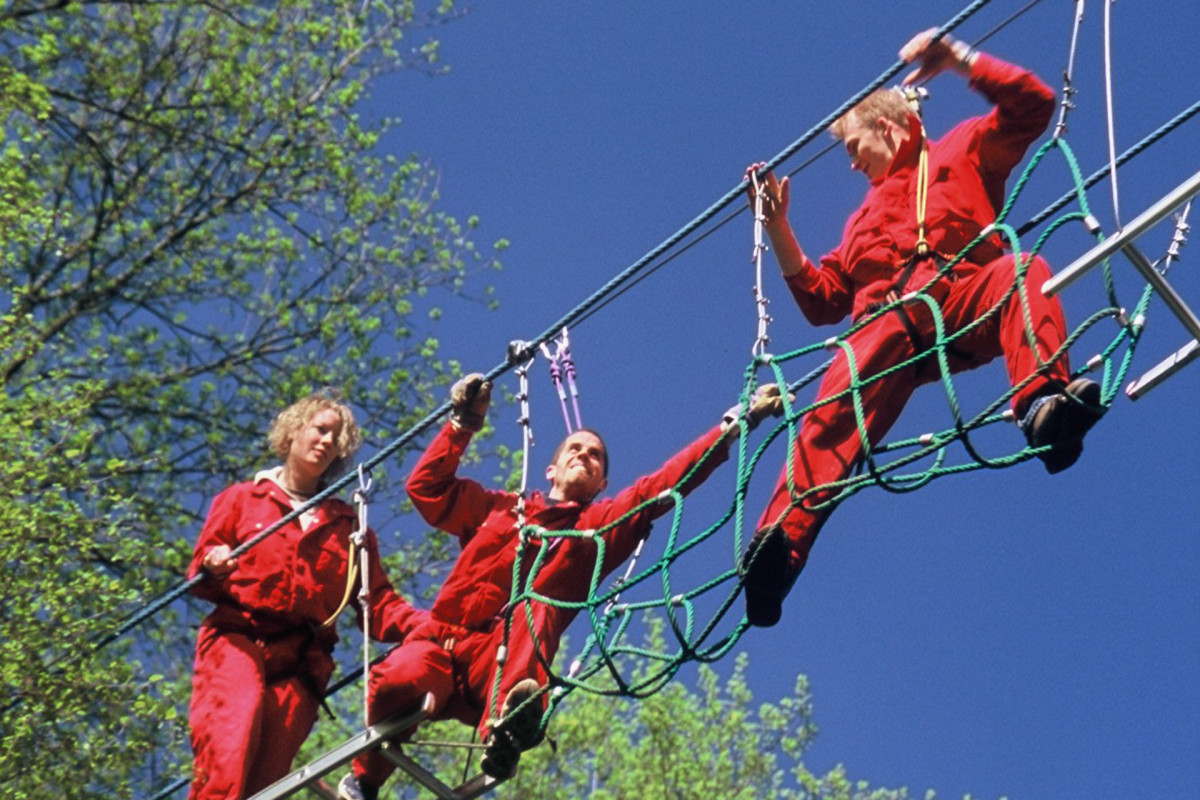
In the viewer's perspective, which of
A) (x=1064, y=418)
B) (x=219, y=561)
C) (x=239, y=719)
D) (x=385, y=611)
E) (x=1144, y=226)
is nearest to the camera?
(x=1144, y=226)

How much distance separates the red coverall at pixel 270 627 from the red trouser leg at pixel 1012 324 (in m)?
2.06

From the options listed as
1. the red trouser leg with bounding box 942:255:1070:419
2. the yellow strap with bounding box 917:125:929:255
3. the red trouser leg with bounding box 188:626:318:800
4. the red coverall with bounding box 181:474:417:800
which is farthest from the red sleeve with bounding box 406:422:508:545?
the red trouser leg with bounding box 942:255:1070:419

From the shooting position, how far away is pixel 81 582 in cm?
878

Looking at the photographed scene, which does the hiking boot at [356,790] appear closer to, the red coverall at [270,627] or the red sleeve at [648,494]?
the red coverall at [270,627]

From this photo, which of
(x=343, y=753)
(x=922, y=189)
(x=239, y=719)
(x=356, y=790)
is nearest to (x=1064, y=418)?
(x=922, y=189)

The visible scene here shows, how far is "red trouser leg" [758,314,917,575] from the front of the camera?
6840mm

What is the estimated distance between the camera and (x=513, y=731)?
702cm

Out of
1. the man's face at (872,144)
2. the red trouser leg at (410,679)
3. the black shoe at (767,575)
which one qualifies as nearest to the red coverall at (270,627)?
the red trouser leg at (410,679)

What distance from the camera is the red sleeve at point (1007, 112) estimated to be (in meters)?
7.12

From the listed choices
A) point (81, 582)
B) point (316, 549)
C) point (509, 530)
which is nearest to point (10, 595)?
point (81, 582)

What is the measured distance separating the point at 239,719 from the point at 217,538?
0.71m

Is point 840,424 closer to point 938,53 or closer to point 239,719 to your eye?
point 938,53

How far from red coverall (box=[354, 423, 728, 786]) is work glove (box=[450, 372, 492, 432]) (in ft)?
0.16

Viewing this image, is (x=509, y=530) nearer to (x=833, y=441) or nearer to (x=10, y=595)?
(x=833, y=441)
